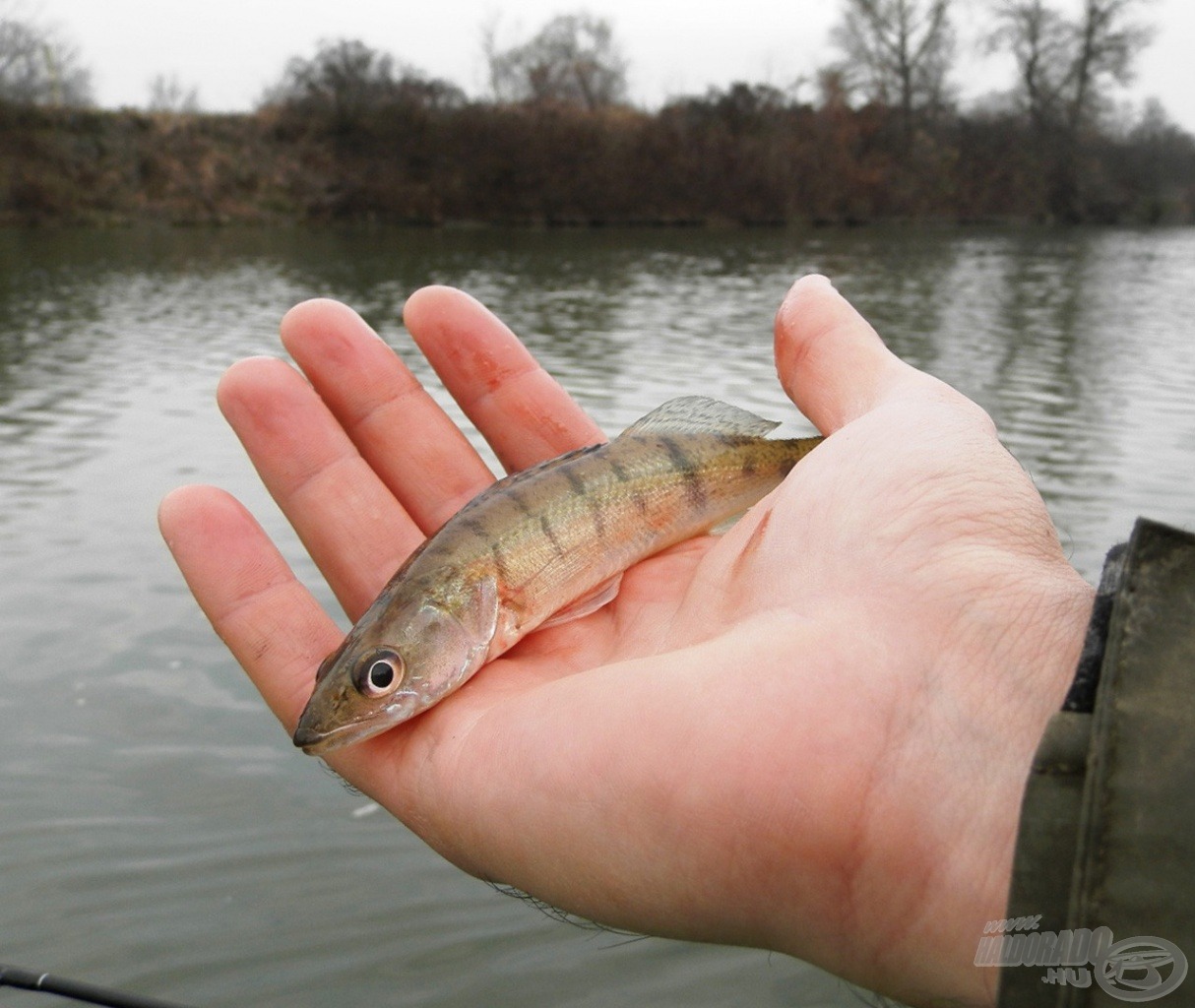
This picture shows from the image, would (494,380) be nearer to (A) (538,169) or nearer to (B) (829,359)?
(B) (829,359)

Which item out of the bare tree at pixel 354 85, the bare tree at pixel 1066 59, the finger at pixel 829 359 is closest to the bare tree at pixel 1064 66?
the bare tree at pixel 1066 59

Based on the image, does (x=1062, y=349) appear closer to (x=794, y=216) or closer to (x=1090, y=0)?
(x=794, y=216)

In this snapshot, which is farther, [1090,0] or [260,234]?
[1090,0]

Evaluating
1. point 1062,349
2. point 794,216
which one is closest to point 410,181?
point 794,216

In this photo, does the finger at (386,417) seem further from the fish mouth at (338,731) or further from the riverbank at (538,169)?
the riverbank at (538,169)

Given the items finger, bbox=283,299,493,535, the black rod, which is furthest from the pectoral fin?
the black rod

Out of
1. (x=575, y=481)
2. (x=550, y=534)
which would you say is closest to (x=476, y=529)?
(x=550, y=534)
